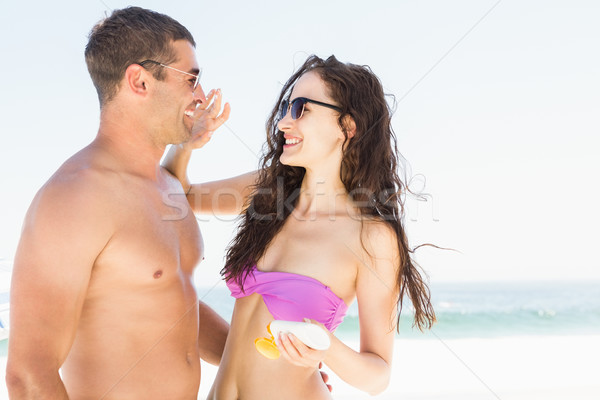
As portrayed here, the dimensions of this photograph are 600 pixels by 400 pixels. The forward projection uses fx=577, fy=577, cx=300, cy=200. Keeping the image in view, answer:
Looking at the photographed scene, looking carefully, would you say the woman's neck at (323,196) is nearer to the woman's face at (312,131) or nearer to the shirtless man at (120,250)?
the woman's face at (312,131)

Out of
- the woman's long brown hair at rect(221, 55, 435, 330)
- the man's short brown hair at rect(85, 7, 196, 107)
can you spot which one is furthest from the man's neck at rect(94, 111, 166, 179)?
the woman's long brown hair at rect(221, 55, 435, 330)

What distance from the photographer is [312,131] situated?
2945 millimetres

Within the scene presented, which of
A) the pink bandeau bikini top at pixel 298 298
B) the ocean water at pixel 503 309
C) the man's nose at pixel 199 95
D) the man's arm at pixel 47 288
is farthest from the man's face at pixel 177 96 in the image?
the ocean water at pixel 503 309

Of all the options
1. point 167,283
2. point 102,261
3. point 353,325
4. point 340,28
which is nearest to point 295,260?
point 167,283

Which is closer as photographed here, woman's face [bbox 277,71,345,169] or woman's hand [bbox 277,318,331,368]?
woman's hand [bbox 277,318,331,368]

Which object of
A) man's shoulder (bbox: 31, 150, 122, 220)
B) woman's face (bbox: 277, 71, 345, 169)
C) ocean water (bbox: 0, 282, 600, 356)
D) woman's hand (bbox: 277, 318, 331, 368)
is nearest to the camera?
woman's hand (bbox: 277, 318, 331, 368)

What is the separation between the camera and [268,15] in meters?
22.0

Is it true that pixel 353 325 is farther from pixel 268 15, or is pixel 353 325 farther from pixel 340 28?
pixel 268 15

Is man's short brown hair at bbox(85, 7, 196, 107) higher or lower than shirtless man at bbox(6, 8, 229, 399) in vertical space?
higher

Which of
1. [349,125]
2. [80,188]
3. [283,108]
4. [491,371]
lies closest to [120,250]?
[80,188]

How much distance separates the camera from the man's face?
2.82 metres

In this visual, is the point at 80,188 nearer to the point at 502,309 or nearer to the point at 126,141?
the point at 126,141

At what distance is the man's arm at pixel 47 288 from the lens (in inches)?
81.9

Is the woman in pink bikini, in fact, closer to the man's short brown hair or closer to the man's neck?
the man's neck
